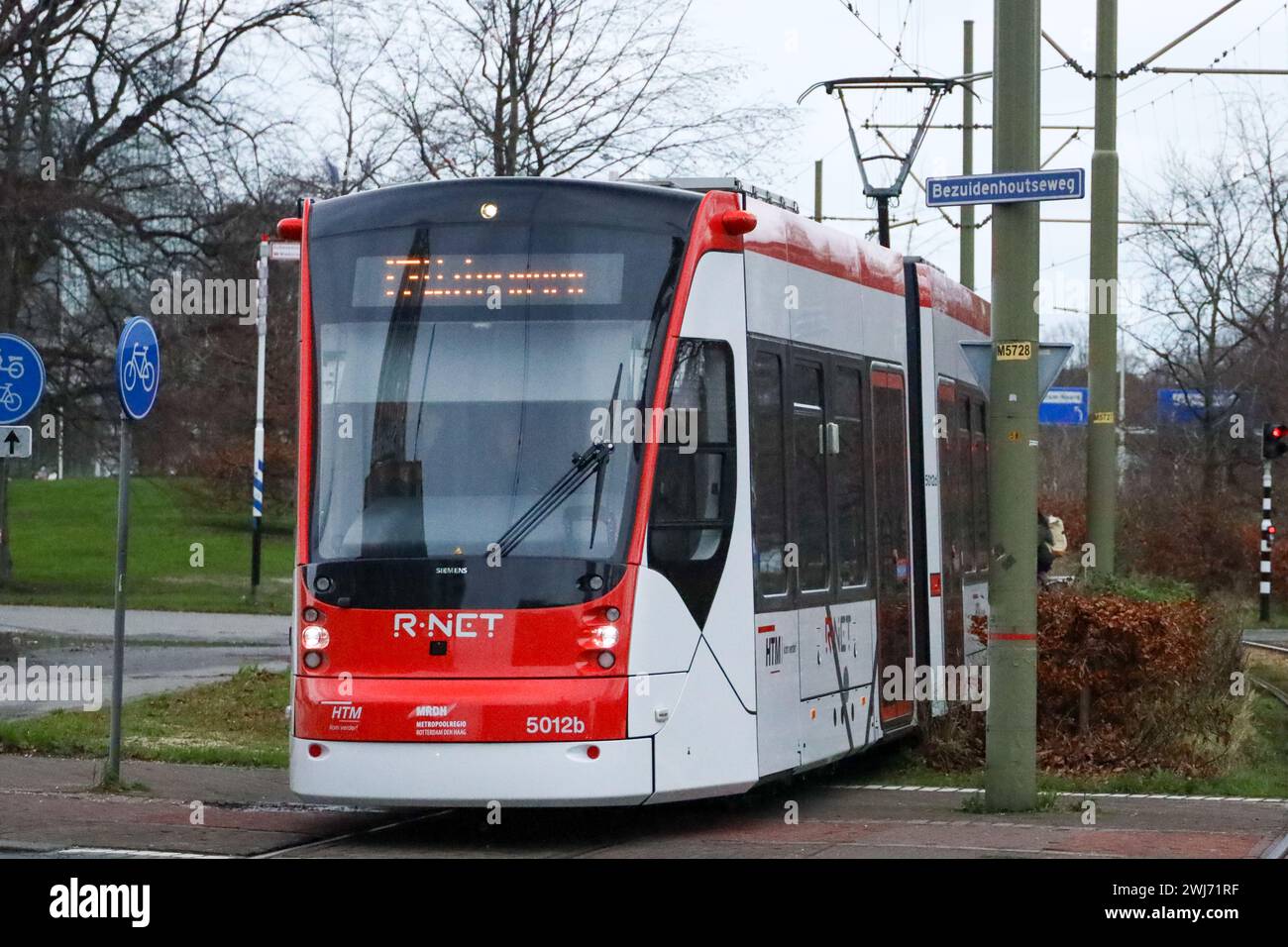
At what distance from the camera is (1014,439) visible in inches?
473

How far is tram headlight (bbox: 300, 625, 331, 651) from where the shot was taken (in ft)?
35.0

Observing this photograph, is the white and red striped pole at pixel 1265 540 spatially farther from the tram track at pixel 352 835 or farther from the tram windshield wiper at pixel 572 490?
the tram windshield wiper at pixel 572 490

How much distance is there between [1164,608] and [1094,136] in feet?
18.6

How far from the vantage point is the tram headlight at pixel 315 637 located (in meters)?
10.7

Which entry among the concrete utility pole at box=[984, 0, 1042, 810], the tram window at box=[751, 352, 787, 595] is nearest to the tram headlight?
the tram window at box=[751, 352, 787, 595]

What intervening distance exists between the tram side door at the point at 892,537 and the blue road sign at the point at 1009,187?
197 centimetres

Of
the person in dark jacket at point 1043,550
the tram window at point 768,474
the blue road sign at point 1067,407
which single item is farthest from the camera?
the blue road sign at point 1067,407

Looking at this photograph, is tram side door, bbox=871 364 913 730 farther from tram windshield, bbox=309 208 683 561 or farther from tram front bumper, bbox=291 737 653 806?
tram front bumper, bbox=291 737 653 806

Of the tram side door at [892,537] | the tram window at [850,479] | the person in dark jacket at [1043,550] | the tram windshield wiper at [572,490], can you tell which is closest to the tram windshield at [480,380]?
the tram windshield wiper at [572,490]

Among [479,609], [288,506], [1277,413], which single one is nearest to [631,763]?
[479,609]

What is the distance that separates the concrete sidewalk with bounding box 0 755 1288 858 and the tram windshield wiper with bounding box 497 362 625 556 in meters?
1.69

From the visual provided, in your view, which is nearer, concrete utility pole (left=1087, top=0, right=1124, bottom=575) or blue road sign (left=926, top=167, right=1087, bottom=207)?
blue road sign (left=926, top=167, right=1087, bottom=207)

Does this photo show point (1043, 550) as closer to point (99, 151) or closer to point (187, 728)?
point (187, 728)

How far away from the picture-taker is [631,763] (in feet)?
34.0
